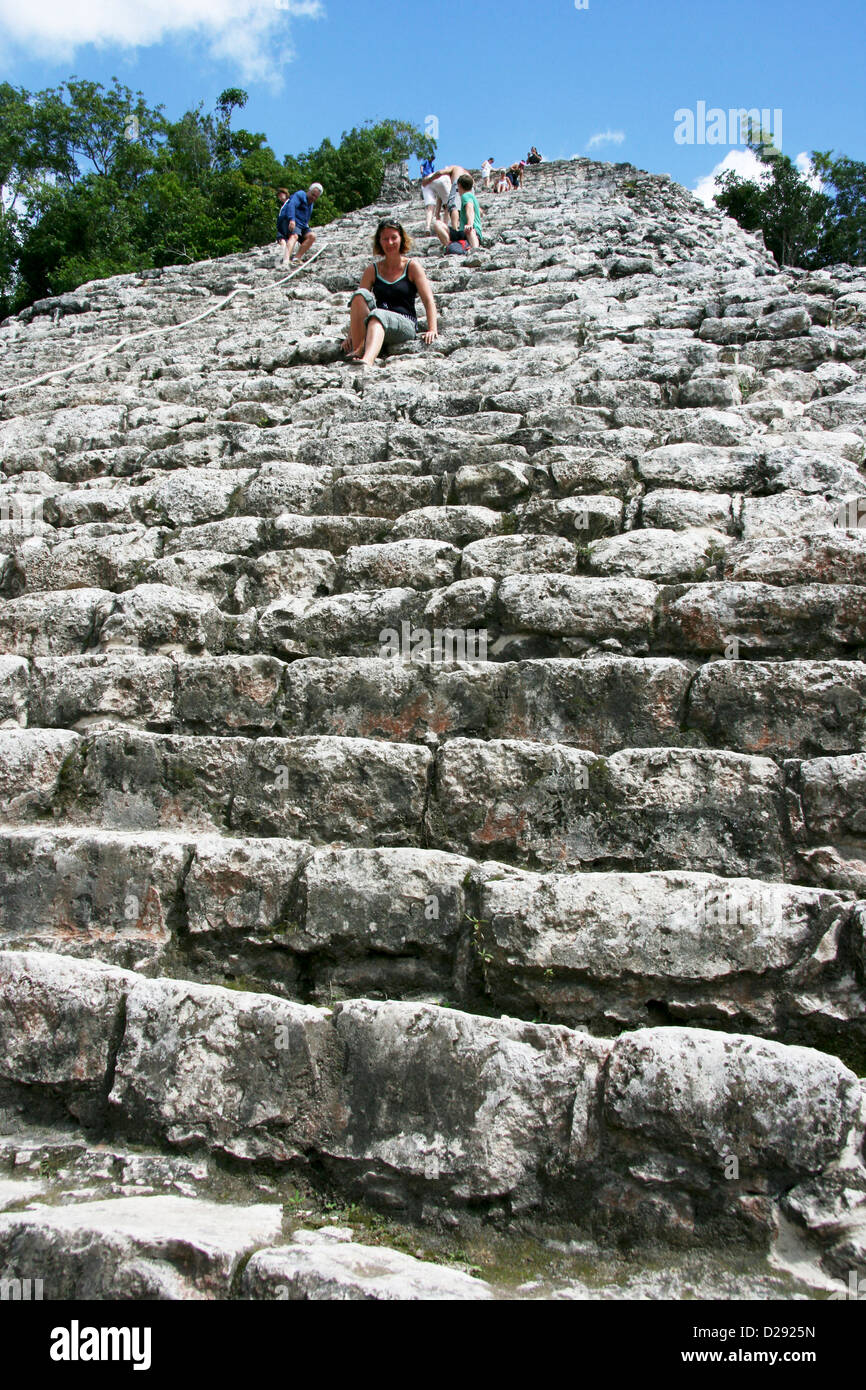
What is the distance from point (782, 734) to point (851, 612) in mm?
481

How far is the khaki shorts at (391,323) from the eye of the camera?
242 inches

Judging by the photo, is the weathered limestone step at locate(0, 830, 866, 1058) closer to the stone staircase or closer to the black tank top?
the stone staircase

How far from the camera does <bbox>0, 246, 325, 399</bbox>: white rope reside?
6.70 meters

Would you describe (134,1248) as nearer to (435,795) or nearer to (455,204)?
(435,795)

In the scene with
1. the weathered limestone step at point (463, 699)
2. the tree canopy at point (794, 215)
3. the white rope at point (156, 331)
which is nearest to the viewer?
the weathered limestone step at point (463, 699)

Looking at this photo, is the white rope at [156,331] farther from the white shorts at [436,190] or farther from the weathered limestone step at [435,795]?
the weathered limestone step at [435,795]

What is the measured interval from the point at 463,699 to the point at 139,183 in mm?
30169

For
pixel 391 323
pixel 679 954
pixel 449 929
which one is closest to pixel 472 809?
pixel 449 929

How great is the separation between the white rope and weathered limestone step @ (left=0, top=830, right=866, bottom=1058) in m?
4.97

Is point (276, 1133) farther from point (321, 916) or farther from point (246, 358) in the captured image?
point (246, 358)

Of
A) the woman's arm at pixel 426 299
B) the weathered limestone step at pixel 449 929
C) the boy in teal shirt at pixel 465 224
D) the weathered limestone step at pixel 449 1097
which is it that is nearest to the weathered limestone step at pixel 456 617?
the weathered limestone step at pixel 449 929

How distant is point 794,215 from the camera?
26.5 metres

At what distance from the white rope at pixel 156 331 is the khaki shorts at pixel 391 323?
2.31 metres

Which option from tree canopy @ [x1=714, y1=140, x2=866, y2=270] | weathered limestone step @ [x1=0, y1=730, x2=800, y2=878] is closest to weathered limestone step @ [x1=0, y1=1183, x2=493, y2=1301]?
weathered limestone step @ [x1=0, y1=730, x2=800, y2=878]
